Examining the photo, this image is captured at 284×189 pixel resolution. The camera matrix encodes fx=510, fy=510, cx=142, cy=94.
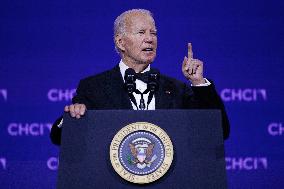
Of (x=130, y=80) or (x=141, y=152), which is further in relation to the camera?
(x=130, y=80)

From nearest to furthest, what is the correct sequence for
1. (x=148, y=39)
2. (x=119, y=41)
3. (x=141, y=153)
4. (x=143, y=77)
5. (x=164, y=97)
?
1. (x=141, y=153)
2. (x=143, y=77)
3. (x=164, y=97)
4. (x=148, y=39)
5. (x=119, y=41)

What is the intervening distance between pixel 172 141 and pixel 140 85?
21.2 inches

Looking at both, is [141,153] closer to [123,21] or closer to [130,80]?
[130,80]

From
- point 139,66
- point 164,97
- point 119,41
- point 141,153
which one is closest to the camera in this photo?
point 141,153

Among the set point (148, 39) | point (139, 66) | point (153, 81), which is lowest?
point (153, 81)

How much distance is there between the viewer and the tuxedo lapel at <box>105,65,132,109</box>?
83.9 inches

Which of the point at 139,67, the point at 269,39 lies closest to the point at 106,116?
the point at 139,67

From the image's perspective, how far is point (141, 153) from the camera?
1.72 meters

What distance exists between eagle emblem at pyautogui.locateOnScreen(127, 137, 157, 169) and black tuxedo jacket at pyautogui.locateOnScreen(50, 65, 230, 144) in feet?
1.28

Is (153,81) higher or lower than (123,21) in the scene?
lower

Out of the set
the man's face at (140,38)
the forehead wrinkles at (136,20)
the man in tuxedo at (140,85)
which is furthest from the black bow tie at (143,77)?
the forehead wrinkles at (136,20)

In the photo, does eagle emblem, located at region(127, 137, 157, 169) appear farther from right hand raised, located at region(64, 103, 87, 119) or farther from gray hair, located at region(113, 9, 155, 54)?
gray hair, located at region(113, 9, 155, 54)

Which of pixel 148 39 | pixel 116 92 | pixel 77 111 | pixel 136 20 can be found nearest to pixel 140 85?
pixel 116 92

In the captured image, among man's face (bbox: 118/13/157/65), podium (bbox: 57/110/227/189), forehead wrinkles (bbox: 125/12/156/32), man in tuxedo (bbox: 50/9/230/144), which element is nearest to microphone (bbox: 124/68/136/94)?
man in tuxedo (bbox: 50/9/230/144)
